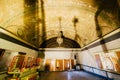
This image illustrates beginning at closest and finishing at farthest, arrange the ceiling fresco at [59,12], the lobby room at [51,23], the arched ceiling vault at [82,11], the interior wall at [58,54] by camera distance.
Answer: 1. the lobby room at [51,23]
2. the ceiling fresco at [59,12]
3. the arched ceiling vault at [82,11]
4. the interior wall at [58,54]

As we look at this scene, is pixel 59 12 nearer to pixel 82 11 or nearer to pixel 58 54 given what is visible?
pixel 82 11

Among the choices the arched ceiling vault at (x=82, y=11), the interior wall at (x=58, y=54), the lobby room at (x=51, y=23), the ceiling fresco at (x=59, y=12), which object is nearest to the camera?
the lobby room at (x=51, y=23)

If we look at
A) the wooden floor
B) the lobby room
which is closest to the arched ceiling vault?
the lobby room

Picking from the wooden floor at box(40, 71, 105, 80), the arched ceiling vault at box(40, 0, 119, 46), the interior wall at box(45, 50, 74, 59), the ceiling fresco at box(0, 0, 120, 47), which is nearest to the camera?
the ceiling fresco at box(0, 0, 120, 47)

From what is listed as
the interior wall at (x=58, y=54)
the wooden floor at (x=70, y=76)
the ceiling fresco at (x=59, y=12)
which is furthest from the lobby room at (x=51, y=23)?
the interior wall at (x=58, y=54)

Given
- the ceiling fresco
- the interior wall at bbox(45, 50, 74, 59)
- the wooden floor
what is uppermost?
the ceiling fresco

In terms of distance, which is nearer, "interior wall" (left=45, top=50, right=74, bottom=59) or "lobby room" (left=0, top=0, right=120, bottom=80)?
"lobby room" (left=0, top=0, right=120, bottom=80)

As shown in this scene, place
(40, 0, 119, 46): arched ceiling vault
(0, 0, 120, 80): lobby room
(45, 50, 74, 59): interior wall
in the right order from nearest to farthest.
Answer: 1. (0, 0, 120, 80): lobby room
2. (40, 0, 119, 46): arched ceiling vault
3. (45, 50, 74, 59): interior wall

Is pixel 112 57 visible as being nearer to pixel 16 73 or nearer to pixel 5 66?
pixel 16 73

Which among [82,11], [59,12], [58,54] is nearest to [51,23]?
[59,12]

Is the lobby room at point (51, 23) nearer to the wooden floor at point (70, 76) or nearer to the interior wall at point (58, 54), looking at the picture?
the wooden floor at point (70, 76)

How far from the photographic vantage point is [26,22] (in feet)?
21.9

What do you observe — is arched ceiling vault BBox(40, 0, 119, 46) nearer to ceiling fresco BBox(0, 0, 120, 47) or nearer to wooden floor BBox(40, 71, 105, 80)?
ceiling fresco BBox(0, 0, 120, 47)

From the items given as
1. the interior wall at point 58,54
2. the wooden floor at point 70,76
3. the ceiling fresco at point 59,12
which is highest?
the ceiling fresco at point 59,12
